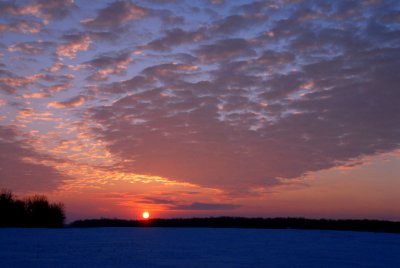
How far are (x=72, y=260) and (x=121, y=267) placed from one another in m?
3.05

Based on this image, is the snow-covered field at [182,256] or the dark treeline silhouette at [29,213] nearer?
the snow-covered field at [182,256]

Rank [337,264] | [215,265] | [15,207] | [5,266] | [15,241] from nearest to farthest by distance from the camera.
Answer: [5,266]
[215,265]
[337,264]
[15,241]
[15,207]

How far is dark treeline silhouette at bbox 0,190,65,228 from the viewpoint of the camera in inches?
2015

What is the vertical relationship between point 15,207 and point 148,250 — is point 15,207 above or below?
above

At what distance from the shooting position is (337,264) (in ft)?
66.1

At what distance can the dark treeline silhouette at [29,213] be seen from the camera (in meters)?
51.2

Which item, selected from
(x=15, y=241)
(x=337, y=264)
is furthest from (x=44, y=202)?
(x=337, y=264)

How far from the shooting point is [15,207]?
52094 millimetres

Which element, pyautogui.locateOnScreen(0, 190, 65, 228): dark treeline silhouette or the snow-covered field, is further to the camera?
pyautogui.locateOnScreen(0, 190, 65, 228): dark treeline silhouette

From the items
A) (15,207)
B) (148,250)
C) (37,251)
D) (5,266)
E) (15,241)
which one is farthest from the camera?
(15,207)

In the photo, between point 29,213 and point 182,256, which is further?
point 29,213

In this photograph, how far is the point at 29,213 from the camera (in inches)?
2105

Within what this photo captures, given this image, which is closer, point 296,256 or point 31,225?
point 296,256

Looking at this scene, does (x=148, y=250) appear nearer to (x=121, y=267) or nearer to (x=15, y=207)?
(x=121, y=267)
